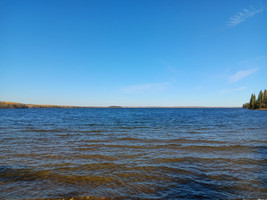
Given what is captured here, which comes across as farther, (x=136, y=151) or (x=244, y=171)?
(x=136, y=151)

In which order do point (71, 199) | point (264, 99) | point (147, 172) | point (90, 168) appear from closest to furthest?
point (71, 199) < point (147, 172) < point (90, 168) < point (264, 99)

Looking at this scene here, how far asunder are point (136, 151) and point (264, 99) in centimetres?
15667

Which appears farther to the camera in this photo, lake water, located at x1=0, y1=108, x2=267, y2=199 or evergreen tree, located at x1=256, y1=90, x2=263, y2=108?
evergreen tree, located at x1=256, y1=90, x2=263, y2=108

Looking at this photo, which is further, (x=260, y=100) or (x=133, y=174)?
(x=260, y=100)

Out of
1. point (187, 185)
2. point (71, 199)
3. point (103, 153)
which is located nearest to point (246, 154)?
point (187, 185)

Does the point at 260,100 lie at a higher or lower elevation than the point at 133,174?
higher

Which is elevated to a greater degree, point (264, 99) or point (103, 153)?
point (264, 99)

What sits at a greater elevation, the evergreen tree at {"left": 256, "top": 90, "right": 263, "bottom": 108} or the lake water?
the evergreen tree at {"left": 256, "top": 90, "right": 263, "bottom": 108}

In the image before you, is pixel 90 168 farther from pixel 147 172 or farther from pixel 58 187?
pixel 147 172

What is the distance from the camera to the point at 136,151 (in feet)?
39.1

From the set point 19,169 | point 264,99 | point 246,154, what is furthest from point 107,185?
point 264,99

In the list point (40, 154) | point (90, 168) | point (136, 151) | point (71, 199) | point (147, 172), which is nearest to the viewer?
point (71, 199)

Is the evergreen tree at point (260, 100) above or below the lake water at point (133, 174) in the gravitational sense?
above

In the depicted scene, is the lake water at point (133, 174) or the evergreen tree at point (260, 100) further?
the evergreen tree at point (260, 100)
